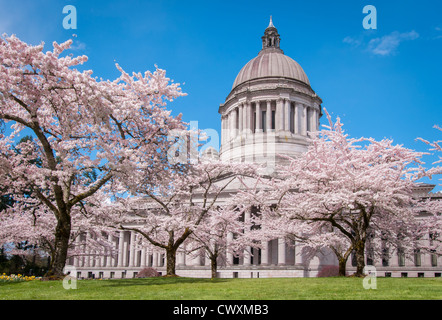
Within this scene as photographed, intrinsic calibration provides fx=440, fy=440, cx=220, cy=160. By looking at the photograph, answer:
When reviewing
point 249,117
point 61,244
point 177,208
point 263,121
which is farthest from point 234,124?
point 61,244

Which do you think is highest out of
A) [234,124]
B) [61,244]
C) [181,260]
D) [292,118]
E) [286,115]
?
[292,118]

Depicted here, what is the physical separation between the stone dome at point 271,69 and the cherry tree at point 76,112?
52.0 metres

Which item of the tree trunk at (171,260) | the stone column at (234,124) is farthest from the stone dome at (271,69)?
the tree trunk at (171,260)

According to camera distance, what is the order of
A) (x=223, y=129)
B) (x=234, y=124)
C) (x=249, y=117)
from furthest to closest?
(x=223, y=129)
(x=234, y=124)
(x=249, y=117)

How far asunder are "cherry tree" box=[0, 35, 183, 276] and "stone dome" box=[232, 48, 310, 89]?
171 ft

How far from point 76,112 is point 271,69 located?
2199 inches

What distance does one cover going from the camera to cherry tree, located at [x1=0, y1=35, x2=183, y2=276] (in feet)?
53.1

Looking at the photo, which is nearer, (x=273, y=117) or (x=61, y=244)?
(x=61, y=244)

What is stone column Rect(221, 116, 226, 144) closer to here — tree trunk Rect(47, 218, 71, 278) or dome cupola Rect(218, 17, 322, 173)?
dome cupola Rect(218, 17, 322, 173)

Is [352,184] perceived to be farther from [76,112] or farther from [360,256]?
[76,112]

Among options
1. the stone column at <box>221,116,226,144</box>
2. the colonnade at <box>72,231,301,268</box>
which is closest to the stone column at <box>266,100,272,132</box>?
the stone column at <box>221,116,226,144</box>

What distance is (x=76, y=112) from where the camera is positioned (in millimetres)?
17547

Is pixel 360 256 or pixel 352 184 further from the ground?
pixel 352 184
